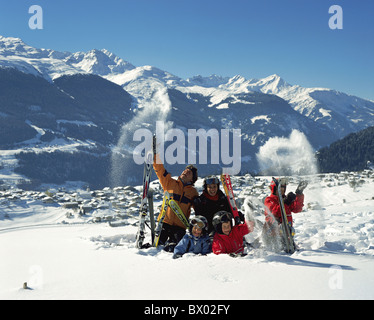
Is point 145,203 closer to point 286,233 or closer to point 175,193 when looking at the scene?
point 175,193

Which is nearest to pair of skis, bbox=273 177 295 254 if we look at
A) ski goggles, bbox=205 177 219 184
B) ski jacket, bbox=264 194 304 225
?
ski jacket, bbox=264 194 304 225

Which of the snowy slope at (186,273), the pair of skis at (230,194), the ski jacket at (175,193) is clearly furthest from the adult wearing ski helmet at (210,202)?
the snowy slope at (186,273)

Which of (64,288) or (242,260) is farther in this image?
(242,260)

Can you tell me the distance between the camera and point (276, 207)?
7.22m

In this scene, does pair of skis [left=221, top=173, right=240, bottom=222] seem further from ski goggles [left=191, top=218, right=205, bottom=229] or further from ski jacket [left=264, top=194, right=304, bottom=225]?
ski goggles [left=191, top=218, right=205, bottom=229]

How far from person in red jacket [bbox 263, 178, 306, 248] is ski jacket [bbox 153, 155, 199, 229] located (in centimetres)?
190

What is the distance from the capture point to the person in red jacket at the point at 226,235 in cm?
662

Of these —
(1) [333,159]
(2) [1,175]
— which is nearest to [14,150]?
(2) [1,175]

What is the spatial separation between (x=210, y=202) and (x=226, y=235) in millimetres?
1146

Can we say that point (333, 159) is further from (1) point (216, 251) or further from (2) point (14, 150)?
(2) point (14, 150)

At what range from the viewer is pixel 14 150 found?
18362cm

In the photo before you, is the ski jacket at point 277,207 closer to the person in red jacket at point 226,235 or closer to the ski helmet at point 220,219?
the person in red jacket at point 226,235

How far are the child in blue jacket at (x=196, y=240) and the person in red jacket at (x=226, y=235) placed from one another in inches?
11.3

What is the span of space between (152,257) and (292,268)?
2862 millimetres
